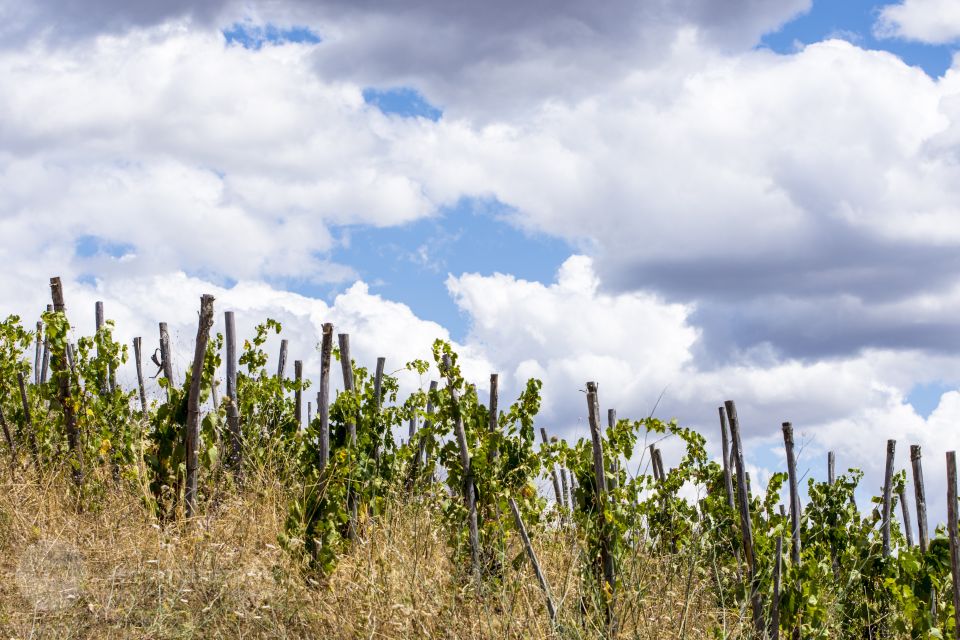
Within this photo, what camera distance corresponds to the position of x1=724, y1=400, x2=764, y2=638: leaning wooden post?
5.73 meters

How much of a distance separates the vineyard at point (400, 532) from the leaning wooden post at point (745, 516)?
2 cm

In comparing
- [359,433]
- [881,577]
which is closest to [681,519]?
[881,577]

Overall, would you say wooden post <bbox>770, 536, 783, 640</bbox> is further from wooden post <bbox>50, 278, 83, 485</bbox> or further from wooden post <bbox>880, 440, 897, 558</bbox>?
wooden post <bbox>50, 278, 83, 485</bbox>

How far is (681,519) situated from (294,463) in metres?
3.32

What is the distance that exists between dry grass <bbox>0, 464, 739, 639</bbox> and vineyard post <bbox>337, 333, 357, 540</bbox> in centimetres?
17

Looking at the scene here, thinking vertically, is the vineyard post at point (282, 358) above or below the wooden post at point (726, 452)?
above

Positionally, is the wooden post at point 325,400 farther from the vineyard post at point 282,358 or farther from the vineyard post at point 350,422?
the vineyard post at point 282,358

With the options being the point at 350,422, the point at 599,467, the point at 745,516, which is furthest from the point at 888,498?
the point at 350,422

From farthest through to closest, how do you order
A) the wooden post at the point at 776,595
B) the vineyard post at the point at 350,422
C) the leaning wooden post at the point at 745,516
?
1. the vineyard post at the point at 350,422
2. the leaning wooden post at the point at 745,516
3. the wooden post at the point at 776,595

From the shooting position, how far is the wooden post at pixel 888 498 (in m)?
7.58

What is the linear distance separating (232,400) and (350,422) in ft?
8.63

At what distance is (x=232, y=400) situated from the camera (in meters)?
8.93

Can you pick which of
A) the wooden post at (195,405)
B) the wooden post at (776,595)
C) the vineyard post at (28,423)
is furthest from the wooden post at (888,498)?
the vineyard post at (28,423)

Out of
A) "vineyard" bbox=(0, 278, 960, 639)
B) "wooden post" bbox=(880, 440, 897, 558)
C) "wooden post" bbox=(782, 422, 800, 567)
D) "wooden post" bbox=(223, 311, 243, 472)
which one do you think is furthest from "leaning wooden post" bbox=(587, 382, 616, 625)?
"wooden post" bbox=(223, 311, 243, 472)
